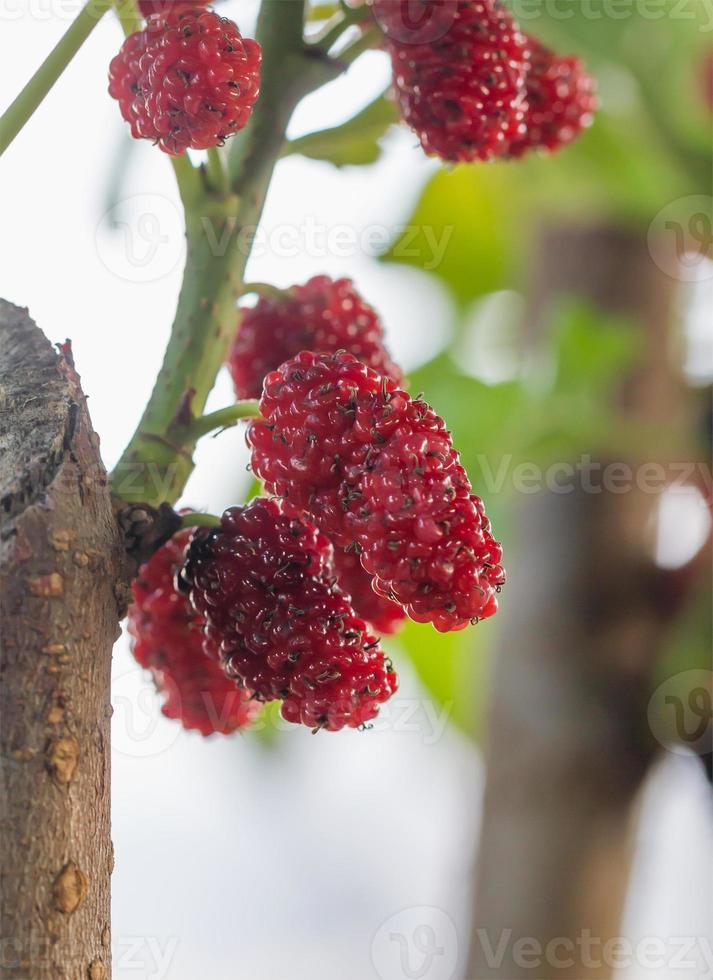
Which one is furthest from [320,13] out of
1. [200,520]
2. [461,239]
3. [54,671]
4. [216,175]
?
[461,239]

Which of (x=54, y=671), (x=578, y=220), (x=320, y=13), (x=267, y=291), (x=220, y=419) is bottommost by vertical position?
(x=54, y=671)

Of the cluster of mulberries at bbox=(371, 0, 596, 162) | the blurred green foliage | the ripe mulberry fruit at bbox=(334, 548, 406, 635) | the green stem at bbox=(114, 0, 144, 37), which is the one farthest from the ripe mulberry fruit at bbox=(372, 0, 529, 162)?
the blurred green foliage

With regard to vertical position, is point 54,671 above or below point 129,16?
below

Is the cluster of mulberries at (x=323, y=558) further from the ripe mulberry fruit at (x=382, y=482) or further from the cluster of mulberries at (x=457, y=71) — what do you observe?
the cluster of mulberries at (x=457, y=71)

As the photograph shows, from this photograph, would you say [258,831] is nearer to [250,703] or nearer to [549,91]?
[250,703]

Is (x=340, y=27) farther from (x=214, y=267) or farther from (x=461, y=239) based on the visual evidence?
(x=461, y=239)

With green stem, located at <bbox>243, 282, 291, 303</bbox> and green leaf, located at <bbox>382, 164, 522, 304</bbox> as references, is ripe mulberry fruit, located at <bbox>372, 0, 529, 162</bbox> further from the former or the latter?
green leaf, located at <bbox>382, 164, 522, 304</bbox>
